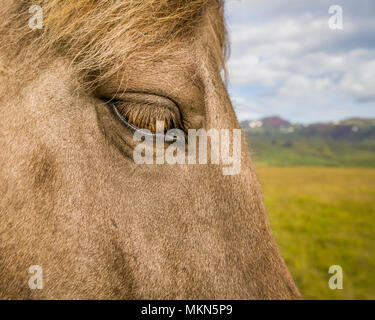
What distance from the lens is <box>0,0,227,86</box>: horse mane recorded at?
1.82m

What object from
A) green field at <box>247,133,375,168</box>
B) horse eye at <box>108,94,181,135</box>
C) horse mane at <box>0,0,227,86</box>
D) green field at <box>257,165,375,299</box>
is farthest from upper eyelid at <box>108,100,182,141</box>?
green field at <box>247,133,375,168</box>

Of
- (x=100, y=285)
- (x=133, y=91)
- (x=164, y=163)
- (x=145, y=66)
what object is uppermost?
(x=145, y=66)

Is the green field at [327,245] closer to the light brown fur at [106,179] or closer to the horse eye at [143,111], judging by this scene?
the light brown fur at [106,179]

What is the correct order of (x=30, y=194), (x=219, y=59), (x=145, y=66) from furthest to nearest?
(x=219, y=59)
(x=145, y=66)
(x=30, y=194)

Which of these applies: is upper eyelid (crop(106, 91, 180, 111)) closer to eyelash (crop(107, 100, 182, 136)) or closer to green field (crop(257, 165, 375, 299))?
eyelash (crop(107, 100, 182, 136))

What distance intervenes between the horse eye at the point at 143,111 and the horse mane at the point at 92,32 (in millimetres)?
193

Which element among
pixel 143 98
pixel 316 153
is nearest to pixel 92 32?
pixel 143 98

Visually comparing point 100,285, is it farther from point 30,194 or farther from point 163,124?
point 163,124

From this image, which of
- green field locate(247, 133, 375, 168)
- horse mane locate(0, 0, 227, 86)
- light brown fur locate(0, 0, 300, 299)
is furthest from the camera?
green field locate(247, 133, 375, 168)

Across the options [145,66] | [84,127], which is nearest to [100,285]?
[84,127]

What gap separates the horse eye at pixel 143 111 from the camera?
179cm

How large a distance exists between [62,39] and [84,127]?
1.80ft

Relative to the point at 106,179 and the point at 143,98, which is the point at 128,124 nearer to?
the point at 143,98
